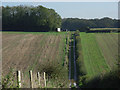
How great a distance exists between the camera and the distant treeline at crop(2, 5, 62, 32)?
68500 mm

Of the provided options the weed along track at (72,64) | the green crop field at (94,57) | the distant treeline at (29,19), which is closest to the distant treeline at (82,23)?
the distant treeline at (29,19)

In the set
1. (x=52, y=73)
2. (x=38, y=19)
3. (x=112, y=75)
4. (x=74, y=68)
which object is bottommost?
(x=74, y=68)

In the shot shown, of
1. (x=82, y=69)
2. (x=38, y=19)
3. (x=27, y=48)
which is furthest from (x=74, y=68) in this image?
(x=38, y=19)

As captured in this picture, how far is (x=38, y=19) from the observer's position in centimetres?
6831

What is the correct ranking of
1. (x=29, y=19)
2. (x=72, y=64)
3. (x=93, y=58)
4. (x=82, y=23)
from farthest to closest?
(x=82, y=23)
(x=29, y=19)
(x=93, y=58)
(x=72, y=64)

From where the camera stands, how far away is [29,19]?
6906 cm

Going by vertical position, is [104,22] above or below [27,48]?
above

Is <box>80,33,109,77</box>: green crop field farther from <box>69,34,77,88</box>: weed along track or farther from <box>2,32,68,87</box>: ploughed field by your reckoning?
<box>2,32,68,87</box>: ploughed field

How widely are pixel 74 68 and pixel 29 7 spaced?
5054cm

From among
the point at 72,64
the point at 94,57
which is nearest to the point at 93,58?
the point at 94,57

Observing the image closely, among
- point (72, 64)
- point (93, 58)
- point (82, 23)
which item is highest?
point (82, 23)

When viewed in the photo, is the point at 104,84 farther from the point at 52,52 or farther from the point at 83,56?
the point at 52,52

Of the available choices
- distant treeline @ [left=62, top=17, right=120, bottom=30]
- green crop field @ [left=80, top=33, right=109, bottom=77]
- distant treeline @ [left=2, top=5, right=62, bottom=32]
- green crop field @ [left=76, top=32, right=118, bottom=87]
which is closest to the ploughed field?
green crop field @ [left=76, top=32, right=118, bottom=87]

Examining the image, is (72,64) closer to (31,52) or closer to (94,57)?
(94,57)
